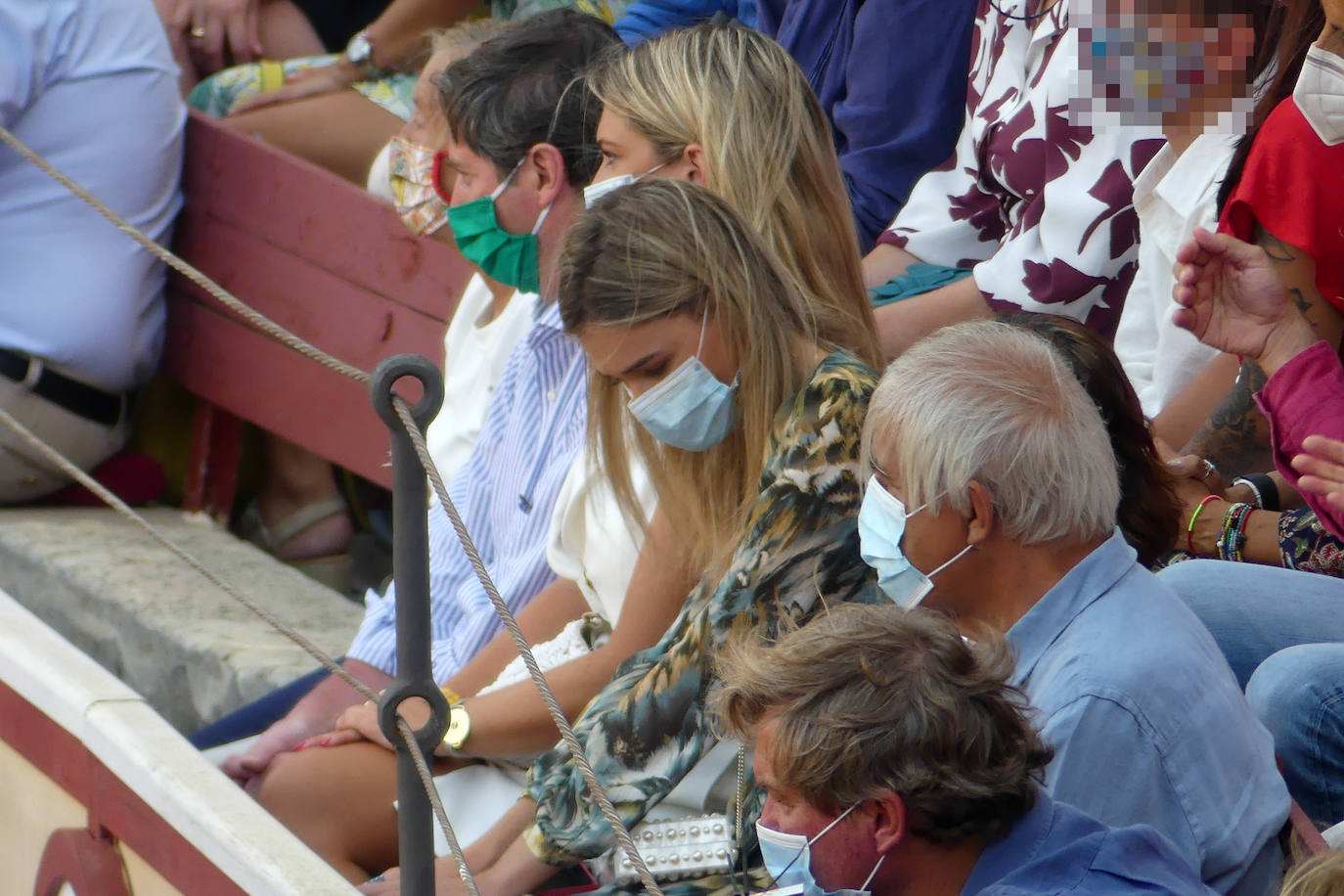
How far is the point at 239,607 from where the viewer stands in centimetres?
371

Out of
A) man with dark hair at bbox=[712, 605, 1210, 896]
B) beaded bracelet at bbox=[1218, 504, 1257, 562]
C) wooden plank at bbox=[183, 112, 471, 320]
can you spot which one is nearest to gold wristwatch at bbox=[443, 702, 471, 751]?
man with dark hair at bbox=[712, 605, 1210, 896]

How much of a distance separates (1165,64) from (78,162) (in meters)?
2.82

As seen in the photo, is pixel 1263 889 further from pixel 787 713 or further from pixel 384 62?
pixel 384 62

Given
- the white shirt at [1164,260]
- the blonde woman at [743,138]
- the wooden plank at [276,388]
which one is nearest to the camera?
the blonde woman at [743,138]

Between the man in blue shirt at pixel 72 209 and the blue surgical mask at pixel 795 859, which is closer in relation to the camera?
the blue surgical mask at pixel 795 859

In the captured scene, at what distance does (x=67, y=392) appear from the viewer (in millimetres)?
3957

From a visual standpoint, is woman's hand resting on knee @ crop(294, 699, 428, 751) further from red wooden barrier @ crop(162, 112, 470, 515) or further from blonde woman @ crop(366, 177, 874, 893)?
red wooden barrier @ crop(162, 112, 470, 515)

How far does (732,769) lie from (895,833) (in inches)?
22.8

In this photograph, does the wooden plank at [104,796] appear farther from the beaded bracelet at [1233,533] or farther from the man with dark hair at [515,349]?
the beaded bracelet at [1233,533]

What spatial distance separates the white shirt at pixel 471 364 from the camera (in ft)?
9.53

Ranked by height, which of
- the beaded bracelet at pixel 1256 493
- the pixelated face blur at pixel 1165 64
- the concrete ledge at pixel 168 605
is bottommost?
the concrete ledge at pixel 168 605

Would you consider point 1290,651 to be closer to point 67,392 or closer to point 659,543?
point 659,543

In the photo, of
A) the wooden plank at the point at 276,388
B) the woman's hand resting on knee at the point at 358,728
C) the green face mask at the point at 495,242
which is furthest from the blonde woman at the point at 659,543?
the wooden plank at the point at 276,388

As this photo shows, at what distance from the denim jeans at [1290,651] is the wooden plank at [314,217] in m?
2.01
